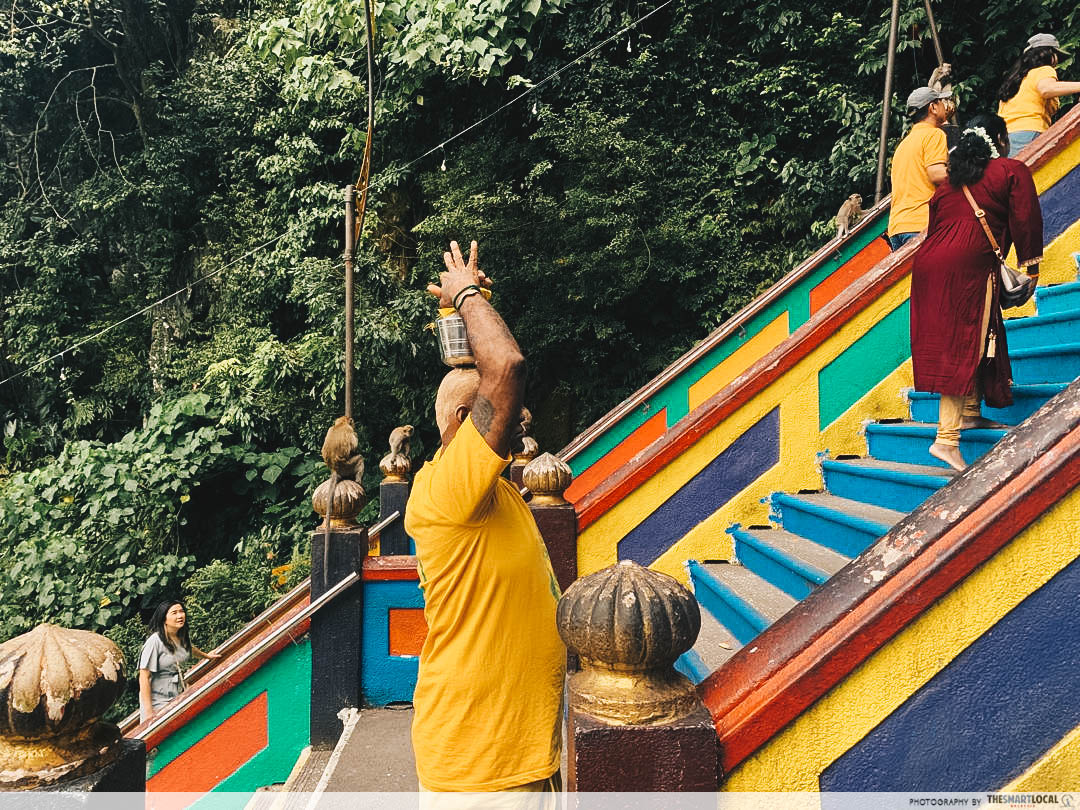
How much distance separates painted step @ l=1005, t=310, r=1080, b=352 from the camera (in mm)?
3529

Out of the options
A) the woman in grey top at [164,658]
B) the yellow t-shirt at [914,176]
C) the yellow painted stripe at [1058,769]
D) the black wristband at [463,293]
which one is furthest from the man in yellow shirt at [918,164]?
the woman in grey top at [164,658]

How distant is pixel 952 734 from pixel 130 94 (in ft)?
48.0

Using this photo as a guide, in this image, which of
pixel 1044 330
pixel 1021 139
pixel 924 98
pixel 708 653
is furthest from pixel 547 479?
pixel 1021 139

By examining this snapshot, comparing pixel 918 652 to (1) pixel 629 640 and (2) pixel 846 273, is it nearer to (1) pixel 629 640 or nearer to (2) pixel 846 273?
(1) pixel 629 640

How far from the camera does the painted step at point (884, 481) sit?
300 cm

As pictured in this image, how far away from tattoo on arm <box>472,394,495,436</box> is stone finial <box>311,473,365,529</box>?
8.55 feet

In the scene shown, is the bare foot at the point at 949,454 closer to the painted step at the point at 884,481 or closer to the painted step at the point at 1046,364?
the painted step at the point at 884,481

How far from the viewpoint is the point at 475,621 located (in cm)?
167

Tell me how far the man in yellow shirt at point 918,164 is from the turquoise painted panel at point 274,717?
4380 mm

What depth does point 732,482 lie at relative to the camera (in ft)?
13.4

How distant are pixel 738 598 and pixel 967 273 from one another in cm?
172

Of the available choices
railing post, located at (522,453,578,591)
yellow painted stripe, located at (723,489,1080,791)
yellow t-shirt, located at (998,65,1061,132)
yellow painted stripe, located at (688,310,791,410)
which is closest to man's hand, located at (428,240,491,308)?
yellow painted stripe, located at (723,489,1080,791)

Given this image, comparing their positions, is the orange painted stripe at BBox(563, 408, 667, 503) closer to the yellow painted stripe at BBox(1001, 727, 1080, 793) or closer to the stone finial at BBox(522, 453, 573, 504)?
the stone finial at BBox(522, 453, 573, 504)

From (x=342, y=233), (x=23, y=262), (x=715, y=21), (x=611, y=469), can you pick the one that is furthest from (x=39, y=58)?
(x=611, y=469)
